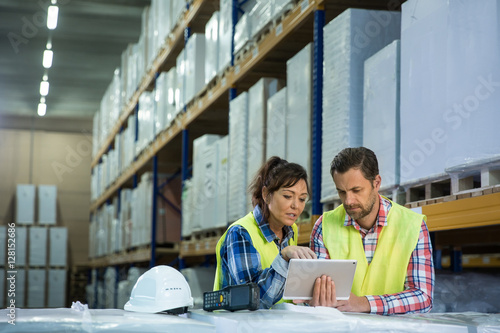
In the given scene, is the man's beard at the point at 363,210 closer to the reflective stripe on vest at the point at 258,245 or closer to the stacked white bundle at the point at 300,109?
the reflective stripe on vest at the point at 258,245

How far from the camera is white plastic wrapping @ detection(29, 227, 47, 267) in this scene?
51.4 feet

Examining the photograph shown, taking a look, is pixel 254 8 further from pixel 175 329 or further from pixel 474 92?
pixel 175 329

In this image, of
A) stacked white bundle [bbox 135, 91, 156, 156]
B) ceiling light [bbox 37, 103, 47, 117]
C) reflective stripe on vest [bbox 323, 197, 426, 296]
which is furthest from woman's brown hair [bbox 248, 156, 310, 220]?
ceiling light [bbox 37, 103, 47, 117]

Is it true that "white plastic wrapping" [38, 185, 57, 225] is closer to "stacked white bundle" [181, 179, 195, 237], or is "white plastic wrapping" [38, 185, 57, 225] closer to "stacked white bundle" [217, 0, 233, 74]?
"stacked white bundle" [181, 179, 195, 237]

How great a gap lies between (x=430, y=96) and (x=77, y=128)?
1610 cm

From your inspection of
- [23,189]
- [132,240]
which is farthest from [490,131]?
[23,189]

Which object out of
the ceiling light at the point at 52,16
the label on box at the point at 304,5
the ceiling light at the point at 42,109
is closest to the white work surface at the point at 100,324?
the label on box at the point at 304,5

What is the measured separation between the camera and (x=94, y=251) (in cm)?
1517

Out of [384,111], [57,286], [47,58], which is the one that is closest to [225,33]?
[384,111]

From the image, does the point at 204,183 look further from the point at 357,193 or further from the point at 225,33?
A: the point at 357,193

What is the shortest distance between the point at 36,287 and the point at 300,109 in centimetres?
1314

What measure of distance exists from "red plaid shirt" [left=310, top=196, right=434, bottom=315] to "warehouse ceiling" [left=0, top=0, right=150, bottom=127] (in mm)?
8787

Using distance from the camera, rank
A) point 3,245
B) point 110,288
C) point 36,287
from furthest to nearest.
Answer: point 3,245, point 36,287, point 110,288

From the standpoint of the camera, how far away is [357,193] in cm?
265
